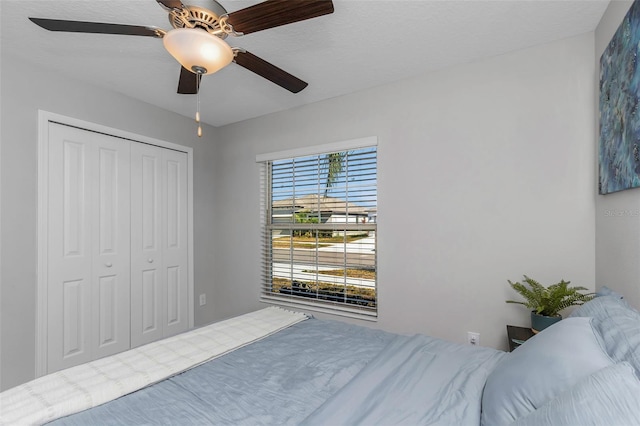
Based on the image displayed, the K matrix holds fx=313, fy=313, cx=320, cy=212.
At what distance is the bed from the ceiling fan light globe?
1422mm

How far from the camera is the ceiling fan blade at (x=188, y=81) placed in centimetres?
176

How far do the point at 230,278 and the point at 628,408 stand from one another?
348 cm

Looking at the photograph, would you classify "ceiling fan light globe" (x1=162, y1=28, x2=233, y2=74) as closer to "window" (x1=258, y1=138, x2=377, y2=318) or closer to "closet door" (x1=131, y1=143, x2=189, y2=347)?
Result: "window" (x1=258, y1=138, x2=377, y2=318)

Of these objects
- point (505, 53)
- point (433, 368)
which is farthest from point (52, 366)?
point (505, 53)

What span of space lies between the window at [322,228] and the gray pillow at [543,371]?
1.72 meters

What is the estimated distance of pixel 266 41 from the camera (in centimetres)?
210

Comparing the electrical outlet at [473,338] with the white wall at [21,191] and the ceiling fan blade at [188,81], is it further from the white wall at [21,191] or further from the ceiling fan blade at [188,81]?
the white wall at [21,191]

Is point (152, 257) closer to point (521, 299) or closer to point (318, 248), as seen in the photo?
point (318, 248)

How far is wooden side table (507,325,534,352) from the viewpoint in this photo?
6.04 feet

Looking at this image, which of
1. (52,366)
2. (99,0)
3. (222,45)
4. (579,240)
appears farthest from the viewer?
(52,366)

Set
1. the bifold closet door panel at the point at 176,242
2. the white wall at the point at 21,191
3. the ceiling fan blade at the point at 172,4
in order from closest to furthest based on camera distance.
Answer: the ceiling fan blade at the point at 172,4, the white wall at the point at 21,191, the bifold closet door panel at the point at 176,242

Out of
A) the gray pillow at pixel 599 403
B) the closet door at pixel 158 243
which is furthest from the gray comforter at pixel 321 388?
the closet door at pixel 158 243

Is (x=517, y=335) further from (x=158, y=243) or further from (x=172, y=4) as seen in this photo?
(x=158, y=243)

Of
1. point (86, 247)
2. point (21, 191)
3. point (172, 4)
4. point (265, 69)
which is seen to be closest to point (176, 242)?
point (86, 247)
